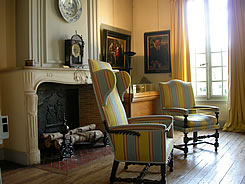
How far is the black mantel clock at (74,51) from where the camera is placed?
14.4 ft

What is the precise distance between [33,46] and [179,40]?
3.32 metres

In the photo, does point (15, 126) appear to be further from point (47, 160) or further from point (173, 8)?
point (173, 8)

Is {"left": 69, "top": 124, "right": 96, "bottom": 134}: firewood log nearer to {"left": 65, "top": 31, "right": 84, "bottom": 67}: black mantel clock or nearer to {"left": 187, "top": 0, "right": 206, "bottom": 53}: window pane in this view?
{"left": 65, "top": 31, "right": 84, "bottom": 67}: black mantel clock

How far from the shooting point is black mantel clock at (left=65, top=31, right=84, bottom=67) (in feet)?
14.4

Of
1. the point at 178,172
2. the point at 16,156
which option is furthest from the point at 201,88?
the point at 16,156

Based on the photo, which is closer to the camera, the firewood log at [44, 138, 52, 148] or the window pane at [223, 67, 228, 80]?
the firewood log at [44, 138, 52, 148]

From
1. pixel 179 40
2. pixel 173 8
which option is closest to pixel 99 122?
pixel 179 40

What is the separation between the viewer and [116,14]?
5969mm

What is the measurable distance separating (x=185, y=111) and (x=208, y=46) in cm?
275

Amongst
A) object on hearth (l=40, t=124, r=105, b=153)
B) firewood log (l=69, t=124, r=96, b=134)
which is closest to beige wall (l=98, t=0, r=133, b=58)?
firewood log (l=69, t=124, r=96, b=134)

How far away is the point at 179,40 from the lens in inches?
235

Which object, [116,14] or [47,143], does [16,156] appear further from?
[116,14]

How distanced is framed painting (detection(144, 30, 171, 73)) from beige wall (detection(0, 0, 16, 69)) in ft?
11.0

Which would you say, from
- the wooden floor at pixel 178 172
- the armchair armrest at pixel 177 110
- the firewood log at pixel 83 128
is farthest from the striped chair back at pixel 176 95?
the firewood log at pixel 83 128
